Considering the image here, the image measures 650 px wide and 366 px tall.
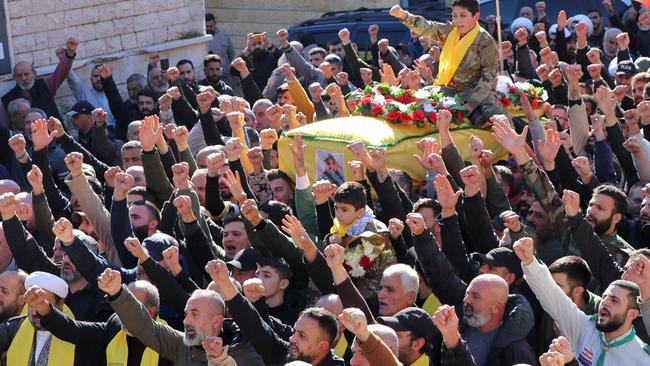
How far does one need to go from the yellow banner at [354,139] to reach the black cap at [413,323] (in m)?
3.12

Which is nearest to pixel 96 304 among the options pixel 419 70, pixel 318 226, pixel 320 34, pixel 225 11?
pixel 318 226

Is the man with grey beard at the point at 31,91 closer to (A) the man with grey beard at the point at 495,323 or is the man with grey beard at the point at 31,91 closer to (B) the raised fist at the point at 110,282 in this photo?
(B) the raised fist at the point at 110,282

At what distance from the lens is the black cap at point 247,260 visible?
859cm

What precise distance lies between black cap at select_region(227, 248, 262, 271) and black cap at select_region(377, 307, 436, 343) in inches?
54.0

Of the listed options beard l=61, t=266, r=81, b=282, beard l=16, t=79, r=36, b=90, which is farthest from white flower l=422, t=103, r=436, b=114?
beard l=16, t=79, r=36, b=90

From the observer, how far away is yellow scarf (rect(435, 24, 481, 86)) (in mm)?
10859

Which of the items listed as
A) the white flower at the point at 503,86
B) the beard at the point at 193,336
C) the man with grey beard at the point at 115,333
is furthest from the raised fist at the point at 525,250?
the white flower at the point at 503,86

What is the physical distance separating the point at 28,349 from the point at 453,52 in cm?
429

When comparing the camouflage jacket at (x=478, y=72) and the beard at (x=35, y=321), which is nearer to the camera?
the beard at (x=35, y=321)

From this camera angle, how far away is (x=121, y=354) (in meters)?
7.88

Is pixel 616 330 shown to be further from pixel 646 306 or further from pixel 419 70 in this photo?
pixel 419 70

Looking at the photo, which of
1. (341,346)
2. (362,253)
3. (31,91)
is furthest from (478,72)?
(31,91)

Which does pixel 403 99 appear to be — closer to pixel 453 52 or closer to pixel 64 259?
pixel 453 52

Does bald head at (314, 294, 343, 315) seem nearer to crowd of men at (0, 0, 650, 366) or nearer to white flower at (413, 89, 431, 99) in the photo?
crowd of men at (0, 0, 650, 366)
